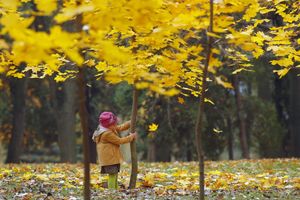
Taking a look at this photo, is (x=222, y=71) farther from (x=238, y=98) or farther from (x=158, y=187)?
(x=158, y=187)

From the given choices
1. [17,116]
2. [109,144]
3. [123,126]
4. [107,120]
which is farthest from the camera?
[17,116]

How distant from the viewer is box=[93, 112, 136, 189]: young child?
8.72 meters

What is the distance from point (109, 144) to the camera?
8.86m

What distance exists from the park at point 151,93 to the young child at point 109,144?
0.7 inches

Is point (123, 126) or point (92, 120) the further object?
point (92, 120)

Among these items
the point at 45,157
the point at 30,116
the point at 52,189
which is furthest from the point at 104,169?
the point at 45,157

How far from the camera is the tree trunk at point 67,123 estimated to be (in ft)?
67.3

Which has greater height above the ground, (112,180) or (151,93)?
(151,93)

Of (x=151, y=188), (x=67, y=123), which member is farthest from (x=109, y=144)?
(x=67, y=123)

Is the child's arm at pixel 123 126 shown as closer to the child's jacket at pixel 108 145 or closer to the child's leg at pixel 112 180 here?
the child's jacket at pixel 108 145

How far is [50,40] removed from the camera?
3139 mm

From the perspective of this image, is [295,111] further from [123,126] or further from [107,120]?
[107,120]

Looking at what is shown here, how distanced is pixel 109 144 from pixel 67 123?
11.9 m

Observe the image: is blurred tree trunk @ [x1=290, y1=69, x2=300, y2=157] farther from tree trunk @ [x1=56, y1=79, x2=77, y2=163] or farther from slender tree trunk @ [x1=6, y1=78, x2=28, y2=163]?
slender tree trunk @ [x1=6, y1=78, x2=28, y2=163]
